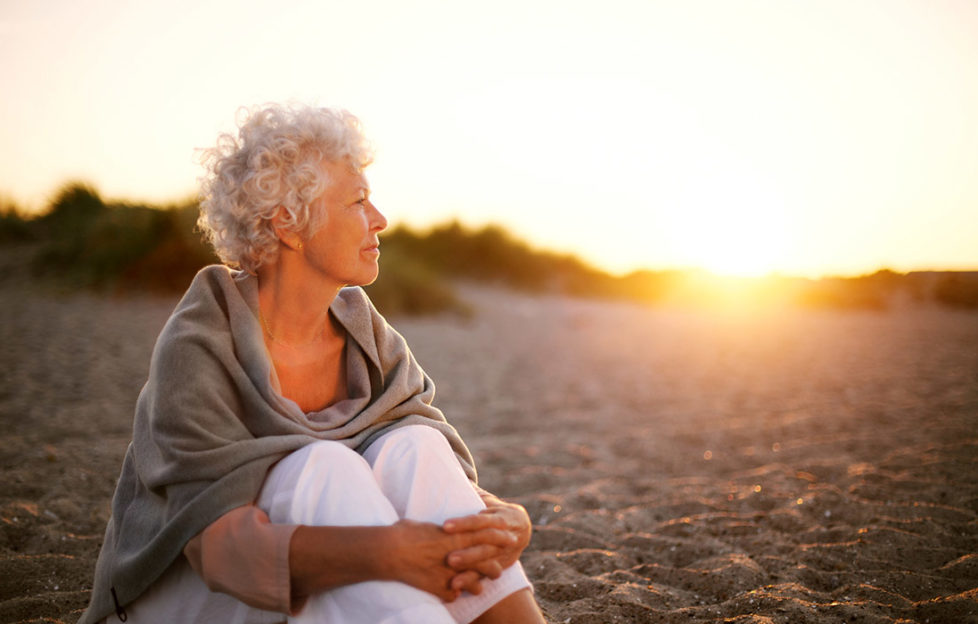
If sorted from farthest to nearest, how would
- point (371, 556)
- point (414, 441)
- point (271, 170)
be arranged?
point (271, 170) → point (414, 441) → point (371, 556)

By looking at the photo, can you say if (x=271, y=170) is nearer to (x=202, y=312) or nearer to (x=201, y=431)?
(x=202, y=312)

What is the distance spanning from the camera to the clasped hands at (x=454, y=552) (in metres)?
1.54

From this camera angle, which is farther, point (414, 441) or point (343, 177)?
point (343, 177)

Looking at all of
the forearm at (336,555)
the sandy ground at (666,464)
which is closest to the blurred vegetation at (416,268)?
the sandy ground at (666,464)

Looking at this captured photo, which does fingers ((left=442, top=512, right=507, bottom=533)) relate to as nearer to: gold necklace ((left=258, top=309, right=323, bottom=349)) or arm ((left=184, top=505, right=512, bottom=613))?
arm ((left=184, top=505, right=512, bottom=613))

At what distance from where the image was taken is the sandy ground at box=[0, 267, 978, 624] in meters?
2.63

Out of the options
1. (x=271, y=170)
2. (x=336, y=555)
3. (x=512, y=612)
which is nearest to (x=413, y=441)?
(x=336, y=555)

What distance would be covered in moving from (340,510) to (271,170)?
1.02 m

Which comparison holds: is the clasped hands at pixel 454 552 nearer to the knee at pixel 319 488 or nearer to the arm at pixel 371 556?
Result: the arm at pixel 371 556

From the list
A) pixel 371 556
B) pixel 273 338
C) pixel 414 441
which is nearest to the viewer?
pixel 371 556

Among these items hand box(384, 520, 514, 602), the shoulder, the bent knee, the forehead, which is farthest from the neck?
hand box(384, 520, 514, 602)

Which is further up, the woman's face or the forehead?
the forehead

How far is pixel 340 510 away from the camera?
63.5 inches

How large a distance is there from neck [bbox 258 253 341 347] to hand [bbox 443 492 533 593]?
855 mm
